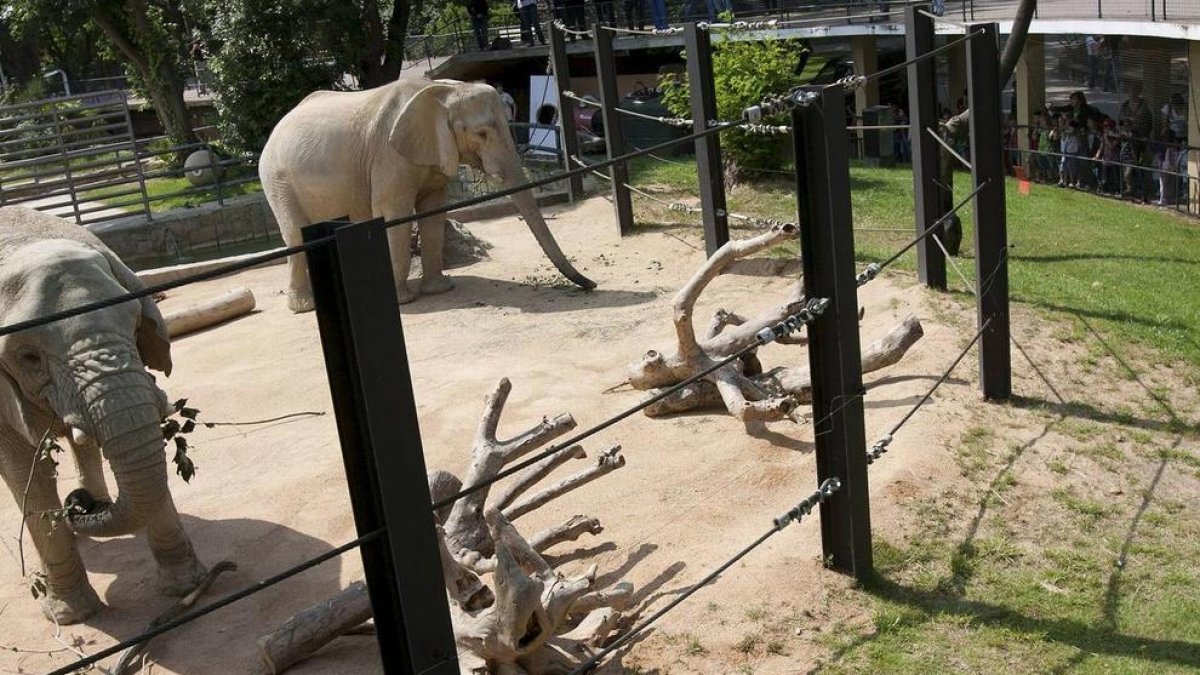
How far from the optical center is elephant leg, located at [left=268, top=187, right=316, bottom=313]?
440 inches

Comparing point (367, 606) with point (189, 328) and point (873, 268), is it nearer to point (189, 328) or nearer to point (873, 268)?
point (873, 268)

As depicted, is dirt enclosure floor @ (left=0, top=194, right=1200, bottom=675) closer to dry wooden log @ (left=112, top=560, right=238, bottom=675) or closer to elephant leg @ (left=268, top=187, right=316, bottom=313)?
dry wooden log @ (left=112, top=560, right=238, bottom=675)

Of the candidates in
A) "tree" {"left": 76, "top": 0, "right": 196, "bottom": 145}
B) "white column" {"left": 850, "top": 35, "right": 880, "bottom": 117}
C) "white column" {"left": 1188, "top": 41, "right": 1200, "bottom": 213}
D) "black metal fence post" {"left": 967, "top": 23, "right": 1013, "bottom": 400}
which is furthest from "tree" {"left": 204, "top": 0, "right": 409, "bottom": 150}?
"black metal fence post" {"left": 967, "top": 23, "right": 1013, "bottom": 400}

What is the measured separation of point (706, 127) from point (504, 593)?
20.7 ft

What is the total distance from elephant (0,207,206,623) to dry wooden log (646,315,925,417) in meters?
2.54

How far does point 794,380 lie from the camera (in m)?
6.75

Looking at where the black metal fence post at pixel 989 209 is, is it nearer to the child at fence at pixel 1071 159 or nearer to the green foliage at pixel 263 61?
the child at fence at pixel 1071 159

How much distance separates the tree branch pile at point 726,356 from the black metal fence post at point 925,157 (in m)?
1.72

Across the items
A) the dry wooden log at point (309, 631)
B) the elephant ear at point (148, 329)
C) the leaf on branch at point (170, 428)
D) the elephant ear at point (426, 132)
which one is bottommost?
the dry wooden log at point (309, 631)

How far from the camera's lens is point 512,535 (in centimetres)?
469

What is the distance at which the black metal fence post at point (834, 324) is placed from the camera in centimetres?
446

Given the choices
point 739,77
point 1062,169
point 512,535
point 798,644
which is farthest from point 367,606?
point 1062,169

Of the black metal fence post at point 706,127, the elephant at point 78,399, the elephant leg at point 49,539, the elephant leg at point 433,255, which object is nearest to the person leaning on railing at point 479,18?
the elephant leg at point 433,255

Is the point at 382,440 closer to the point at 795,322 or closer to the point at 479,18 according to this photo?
the point at 795,322
